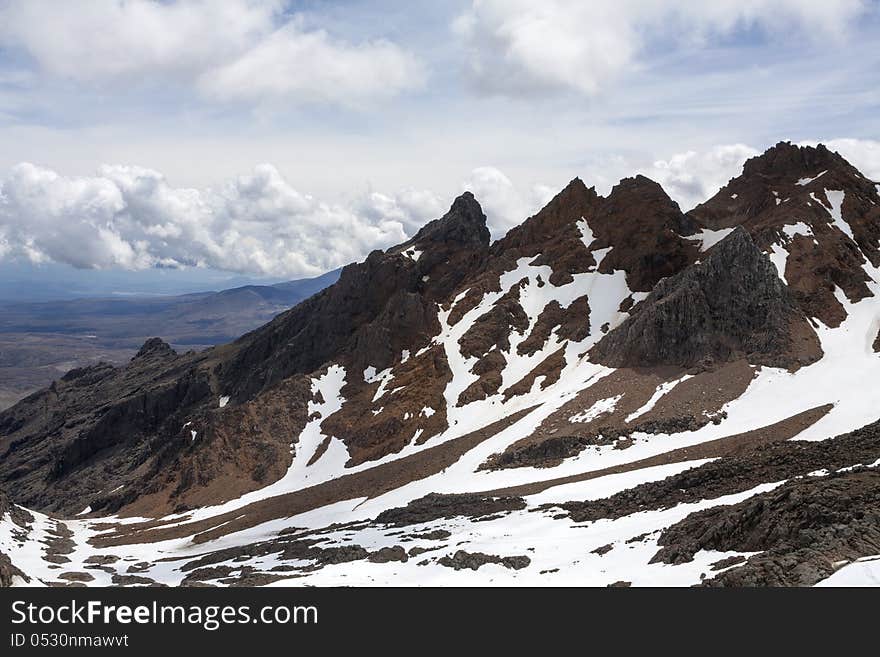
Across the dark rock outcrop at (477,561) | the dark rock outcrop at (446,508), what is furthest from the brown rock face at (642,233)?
the dark rock outcrop at (477,561)

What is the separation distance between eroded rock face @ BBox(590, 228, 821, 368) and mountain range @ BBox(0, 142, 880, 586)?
0.43m

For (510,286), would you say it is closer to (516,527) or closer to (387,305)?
(387,305)

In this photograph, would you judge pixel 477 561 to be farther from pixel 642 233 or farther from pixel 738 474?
pixel 642 233

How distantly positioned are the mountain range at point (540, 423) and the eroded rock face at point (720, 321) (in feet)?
1.42

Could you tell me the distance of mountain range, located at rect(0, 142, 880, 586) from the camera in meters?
46.1

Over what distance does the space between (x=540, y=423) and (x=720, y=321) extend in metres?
35.0

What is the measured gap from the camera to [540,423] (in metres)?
95.6

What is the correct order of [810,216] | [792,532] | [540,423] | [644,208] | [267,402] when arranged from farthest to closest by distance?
[644,208] < [267,402] < [810,216] < [540,423] < [792,532]

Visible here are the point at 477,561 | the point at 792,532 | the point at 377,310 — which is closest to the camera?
the point at 792,532

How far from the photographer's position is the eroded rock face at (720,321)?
325 ft

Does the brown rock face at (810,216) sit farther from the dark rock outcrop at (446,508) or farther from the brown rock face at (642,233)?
the dark rock outcrop at (446,508)

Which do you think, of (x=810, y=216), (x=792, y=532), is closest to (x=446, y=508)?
(x=792, y=532)

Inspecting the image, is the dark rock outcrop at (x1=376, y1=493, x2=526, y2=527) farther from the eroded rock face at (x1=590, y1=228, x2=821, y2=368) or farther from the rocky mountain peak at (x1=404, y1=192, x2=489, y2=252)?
the rocky mountain peak at (x1=404, y1=192, x2=489, y2=252)

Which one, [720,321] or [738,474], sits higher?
[720,321]
